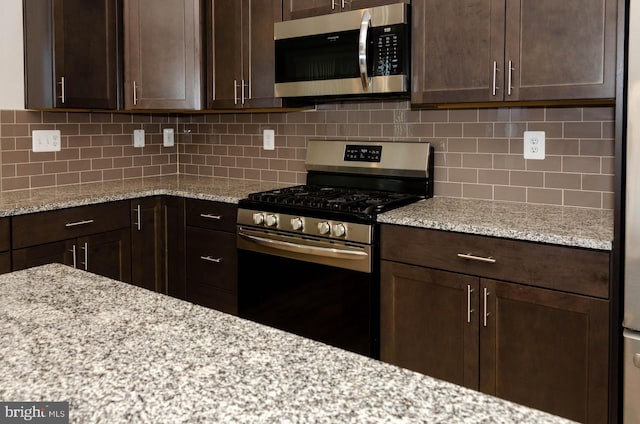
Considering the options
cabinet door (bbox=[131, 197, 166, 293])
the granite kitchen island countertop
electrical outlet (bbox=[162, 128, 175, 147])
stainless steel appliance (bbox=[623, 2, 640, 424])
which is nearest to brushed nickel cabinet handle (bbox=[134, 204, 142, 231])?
cabinet door (bbox=[131, 197, 166, 293])

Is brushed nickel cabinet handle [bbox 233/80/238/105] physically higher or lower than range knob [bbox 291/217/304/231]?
higher

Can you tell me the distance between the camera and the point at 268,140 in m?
3.51

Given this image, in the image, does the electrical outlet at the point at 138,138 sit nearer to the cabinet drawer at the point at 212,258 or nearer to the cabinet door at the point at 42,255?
the cabinet drawer at the point at 212,258

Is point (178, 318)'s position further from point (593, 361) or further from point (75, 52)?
point (75, 52)

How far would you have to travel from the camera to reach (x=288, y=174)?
344 centimetres

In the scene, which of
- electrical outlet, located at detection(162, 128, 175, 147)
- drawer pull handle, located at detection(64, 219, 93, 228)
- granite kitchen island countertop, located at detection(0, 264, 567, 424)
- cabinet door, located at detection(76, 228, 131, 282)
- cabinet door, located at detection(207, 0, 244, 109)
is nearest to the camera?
granite kitchen island countertop, located at detection(0, 264, 567, 424)

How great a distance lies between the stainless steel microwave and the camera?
8.36ft

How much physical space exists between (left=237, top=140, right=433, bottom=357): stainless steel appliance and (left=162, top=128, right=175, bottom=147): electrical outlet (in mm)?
1280

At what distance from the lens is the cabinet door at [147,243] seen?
3137 millimetres

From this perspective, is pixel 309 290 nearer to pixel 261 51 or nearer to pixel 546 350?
pixel 546 350

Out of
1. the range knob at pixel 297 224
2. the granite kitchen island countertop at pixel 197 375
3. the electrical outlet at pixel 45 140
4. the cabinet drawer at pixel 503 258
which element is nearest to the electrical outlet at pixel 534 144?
the cabinet drawer at pixel 503 258

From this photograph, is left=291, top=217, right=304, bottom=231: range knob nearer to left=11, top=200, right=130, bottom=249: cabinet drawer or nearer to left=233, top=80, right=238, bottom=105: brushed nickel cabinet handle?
left=233, top=80, right=238, bottom=105: brushed nickel cabinet handle

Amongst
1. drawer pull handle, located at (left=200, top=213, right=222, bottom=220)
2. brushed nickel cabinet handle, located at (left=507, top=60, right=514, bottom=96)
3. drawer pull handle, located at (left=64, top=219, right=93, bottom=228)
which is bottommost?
drawer pull handle, located at (left=64, top=219, right=93, bottom=228)

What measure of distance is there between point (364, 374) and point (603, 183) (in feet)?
6.53
